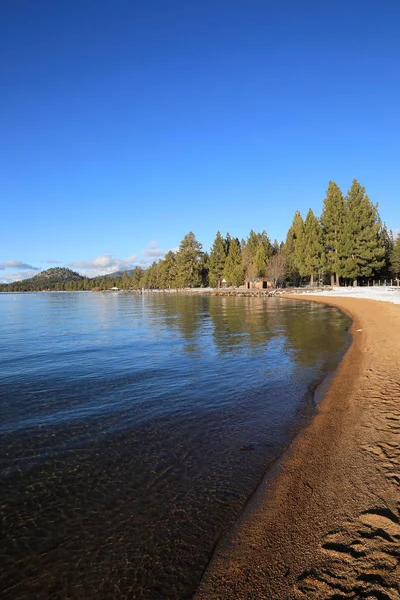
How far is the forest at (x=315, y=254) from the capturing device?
227ft

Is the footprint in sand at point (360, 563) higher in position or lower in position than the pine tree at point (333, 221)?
lower

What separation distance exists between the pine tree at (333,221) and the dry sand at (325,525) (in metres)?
71.7

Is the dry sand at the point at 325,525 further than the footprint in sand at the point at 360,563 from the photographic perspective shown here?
Yes

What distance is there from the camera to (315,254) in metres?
78.8

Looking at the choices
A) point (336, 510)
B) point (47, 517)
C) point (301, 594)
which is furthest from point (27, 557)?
point (336, 510)

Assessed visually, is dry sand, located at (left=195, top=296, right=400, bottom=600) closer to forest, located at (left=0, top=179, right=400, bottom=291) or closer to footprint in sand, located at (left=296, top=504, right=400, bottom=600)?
footprint in sand, located at (left=296, top=504, right=400, bottom=600)

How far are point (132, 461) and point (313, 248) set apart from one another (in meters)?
79.0

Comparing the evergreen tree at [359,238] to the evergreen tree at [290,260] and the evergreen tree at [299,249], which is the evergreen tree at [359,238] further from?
the evergreen tree at [290,260]

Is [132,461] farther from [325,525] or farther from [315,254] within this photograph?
[315,254]

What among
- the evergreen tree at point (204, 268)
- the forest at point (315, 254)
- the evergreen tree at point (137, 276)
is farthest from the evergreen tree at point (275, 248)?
the evergreen tree at point (137, 276)

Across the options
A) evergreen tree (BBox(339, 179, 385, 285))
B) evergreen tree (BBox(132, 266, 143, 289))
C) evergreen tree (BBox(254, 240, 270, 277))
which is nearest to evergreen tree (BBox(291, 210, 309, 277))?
evergreen tree (BBox(254, 240, 270, 277))

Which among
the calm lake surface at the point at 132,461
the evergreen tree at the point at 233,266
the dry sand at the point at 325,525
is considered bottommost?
the calm lake surface at the point at 132,461

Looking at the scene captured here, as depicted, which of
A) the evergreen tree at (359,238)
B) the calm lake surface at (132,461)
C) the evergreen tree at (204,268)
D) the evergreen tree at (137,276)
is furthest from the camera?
the evergreen tree at (137,276)

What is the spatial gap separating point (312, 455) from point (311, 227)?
8144cm
